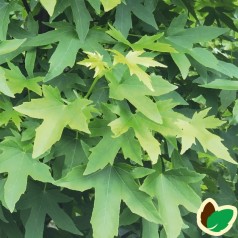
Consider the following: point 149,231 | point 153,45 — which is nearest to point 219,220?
point 149,231

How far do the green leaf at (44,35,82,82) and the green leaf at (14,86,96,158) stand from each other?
74mm

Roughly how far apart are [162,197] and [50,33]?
0.44m

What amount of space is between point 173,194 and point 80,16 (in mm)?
444

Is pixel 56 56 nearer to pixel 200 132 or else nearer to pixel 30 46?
pixel 30 46

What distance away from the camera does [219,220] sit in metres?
1.03

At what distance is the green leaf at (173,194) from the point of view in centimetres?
97

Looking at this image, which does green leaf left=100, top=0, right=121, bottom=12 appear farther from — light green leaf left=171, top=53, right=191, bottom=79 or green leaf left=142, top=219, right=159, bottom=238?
green leaf left=142, top=219, right=159, bottom=238

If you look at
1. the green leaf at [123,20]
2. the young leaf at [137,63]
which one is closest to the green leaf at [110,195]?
the young leaf at [137,63]

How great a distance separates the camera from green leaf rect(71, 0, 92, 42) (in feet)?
3.43

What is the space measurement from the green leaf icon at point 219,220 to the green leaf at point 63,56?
0.45 metres

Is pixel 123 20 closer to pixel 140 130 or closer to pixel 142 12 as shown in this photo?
pixel 142 12

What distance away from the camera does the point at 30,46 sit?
1063 millimetres

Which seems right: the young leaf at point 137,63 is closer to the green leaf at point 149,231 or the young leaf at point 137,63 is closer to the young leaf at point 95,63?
the young leaf at point 95,63

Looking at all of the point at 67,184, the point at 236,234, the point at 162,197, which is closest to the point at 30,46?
the point at 67,184
